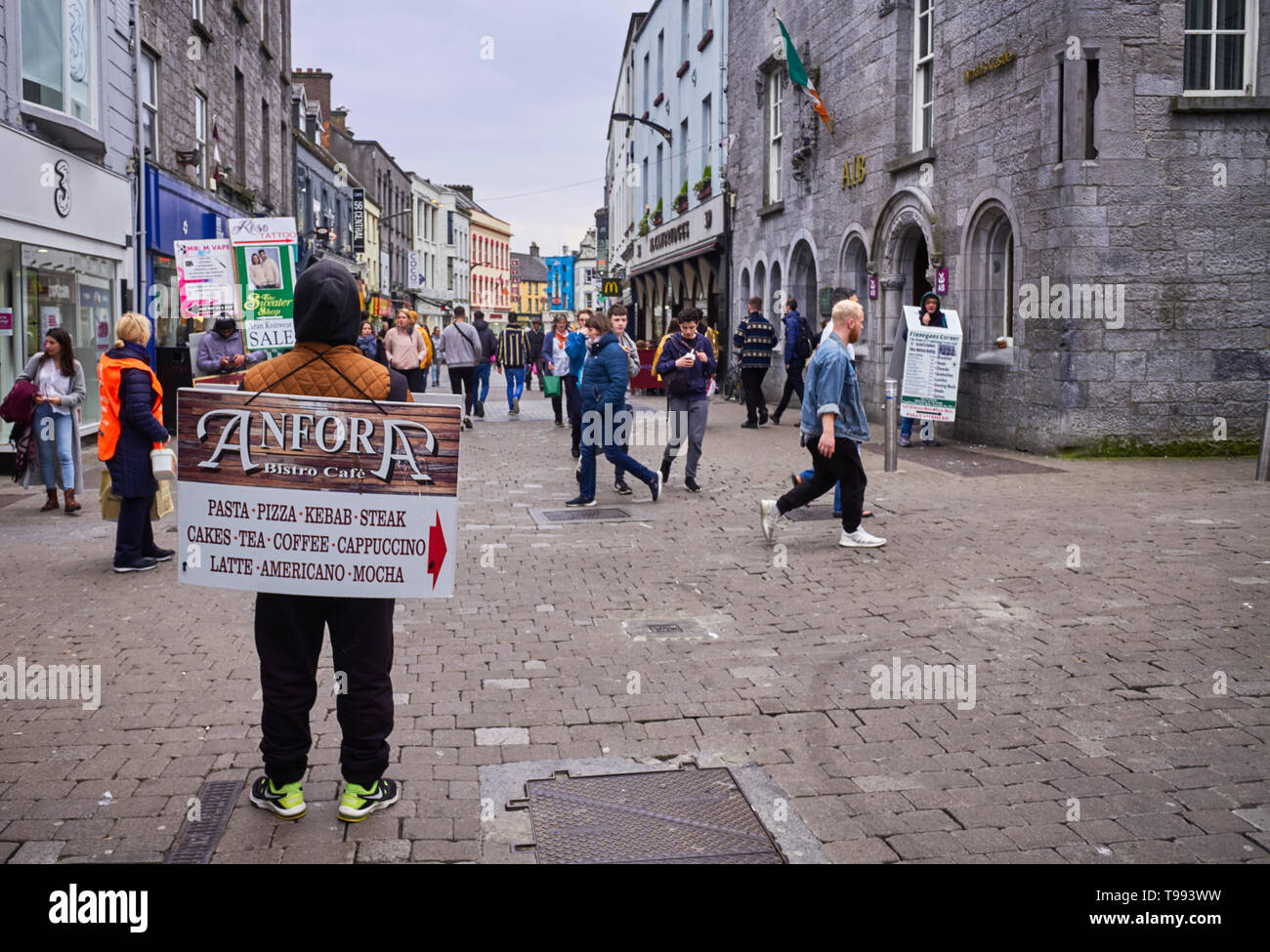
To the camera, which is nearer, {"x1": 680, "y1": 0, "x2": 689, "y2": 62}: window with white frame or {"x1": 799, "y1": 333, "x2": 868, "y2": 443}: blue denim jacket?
{"x1": 799, "y1": 333, "x2": 868, "y2": 443}: blue denim jacket

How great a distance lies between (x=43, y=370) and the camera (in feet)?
34.0

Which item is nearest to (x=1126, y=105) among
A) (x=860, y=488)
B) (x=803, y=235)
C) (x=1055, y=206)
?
(x=1055, y=206)

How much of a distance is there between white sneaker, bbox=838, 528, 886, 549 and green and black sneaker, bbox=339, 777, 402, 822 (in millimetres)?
5090

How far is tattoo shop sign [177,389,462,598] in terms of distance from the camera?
3805 millimetres

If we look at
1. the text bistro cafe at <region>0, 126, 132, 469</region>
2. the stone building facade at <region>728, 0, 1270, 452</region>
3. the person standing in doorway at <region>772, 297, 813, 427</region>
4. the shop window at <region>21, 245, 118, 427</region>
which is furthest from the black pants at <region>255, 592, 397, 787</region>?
the person standing in doorway at <region>772, 297, 813, 427</region>

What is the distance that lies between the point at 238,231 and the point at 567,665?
9.55 metres

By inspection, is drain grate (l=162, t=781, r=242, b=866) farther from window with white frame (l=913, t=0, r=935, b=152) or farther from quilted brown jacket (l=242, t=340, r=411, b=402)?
window with white frame (l=913, t=0, r=935, b=152)

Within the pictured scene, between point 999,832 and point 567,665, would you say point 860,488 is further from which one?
point 999,832

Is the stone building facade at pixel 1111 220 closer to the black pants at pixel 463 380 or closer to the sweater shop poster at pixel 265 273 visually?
the sweater shop poster at pixel 265 273

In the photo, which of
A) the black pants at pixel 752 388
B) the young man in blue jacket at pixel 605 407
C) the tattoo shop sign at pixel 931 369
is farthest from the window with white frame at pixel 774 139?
the young man in blue jacket at pixel 605 407

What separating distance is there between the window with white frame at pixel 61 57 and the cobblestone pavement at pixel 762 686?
6641 mm

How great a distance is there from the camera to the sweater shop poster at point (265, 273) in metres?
13.3

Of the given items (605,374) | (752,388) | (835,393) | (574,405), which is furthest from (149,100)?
(835,393)

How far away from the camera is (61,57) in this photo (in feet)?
45.9
